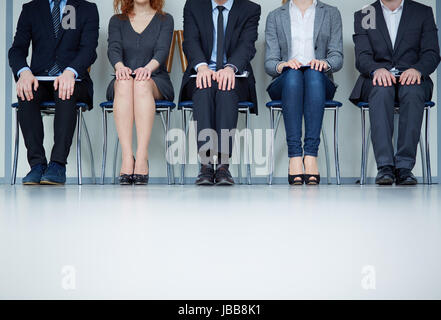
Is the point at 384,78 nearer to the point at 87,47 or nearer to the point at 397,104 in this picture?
the point at 397,104

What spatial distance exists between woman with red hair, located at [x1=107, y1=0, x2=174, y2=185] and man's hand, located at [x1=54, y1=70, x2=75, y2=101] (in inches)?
8.8

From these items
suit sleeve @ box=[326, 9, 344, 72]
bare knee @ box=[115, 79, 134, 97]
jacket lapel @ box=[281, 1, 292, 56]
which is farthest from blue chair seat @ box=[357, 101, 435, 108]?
bare knee @ box=[115, 79, 134, 97]

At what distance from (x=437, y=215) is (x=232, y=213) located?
12.5 inches

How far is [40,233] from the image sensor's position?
0.56 meters

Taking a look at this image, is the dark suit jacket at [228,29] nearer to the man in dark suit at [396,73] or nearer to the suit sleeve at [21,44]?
the man in dark suit at [396,73]

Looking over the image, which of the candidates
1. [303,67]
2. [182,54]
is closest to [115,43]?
[182,54]

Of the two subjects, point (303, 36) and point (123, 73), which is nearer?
point (123, 73)

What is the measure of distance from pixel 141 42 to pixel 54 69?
505 mm

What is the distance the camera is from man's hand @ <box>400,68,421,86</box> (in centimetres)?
241

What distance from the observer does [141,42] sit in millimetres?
2803

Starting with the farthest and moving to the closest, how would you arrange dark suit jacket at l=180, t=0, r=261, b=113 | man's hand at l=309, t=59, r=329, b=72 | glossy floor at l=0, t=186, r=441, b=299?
dark suit jacket at l=180, t=0, r=261, b=113
man's hand at l=309, t=59, r=329, b=72
glossy floor at l=0, t=186, r=441, b=299

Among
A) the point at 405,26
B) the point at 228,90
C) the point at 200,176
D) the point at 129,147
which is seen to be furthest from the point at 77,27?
the point at 405,26

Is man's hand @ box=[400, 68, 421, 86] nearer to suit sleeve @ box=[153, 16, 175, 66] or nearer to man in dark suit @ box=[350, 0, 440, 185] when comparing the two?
man in dark suit @ box=[350, 0, 440, 185]
